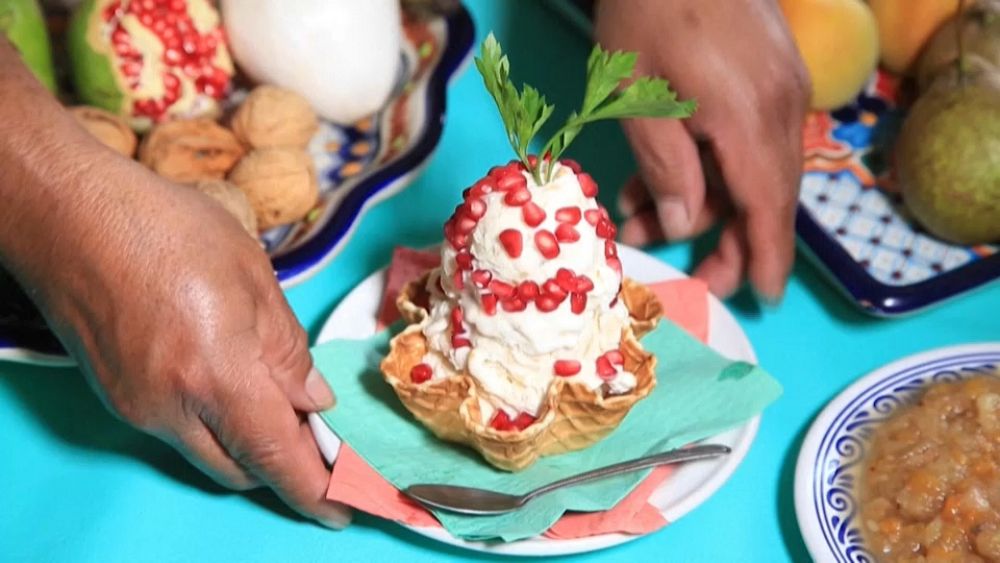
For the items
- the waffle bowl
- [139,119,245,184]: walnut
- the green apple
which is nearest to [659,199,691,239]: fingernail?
the waffle bowl

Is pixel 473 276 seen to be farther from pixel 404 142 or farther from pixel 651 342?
pixel 404 142

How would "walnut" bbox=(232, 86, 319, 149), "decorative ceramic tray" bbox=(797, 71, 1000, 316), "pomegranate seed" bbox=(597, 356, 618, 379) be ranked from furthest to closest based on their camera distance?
"walnut" bbox=(232, 86, 319, 149) → "decorative ceramic tray" bbox=(797, 71, 1000, 316) → "pomegranate seed" bbox=(597, 356, 618, 379)

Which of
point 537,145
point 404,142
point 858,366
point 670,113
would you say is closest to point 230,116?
point 404,142

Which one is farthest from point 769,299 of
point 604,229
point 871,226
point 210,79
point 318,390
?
point 210,79

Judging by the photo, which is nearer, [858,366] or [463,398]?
[463,398]

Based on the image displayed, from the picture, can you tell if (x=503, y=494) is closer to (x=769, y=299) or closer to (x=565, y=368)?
(x=565, y=368)

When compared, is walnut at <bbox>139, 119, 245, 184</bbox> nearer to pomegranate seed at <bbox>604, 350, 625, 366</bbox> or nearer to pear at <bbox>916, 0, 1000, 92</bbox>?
pomegranate seed at <bbox>604, 350, 625, 366</bbox>

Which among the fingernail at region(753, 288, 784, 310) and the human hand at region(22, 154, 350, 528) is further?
the fingernail at region(753, 288, 784, 310)
